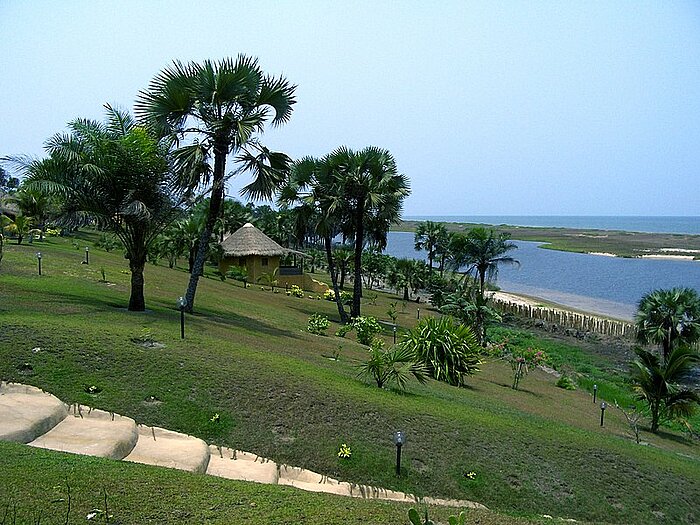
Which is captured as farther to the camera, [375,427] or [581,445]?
[581,445]

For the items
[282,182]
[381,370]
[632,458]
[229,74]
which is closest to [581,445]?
[632,458]

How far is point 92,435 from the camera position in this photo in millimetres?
7680

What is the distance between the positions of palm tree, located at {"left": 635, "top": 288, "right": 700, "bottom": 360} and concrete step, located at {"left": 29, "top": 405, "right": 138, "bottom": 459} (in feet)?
81.1

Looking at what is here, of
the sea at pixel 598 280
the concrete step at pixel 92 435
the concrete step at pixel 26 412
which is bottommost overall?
the sea at pixel 598 280

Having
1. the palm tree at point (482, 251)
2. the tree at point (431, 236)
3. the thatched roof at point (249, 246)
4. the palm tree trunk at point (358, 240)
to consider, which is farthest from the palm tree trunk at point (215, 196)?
the tree at point (431, 236)

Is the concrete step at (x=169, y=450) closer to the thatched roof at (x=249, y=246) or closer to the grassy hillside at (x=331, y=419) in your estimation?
the grassy hillside at (x=331, y=419)

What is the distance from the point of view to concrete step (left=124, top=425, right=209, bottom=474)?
7.37 m

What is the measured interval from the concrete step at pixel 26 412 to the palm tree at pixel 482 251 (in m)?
23.0

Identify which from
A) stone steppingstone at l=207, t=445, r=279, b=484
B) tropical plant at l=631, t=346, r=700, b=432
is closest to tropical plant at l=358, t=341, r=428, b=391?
stone steppingstone at l=207, t=445, r=279, b=484

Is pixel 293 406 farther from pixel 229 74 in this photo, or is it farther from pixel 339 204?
pixel 339 204

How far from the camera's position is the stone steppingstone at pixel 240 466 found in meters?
7.61

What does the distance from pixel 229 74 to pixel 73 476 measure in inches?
509

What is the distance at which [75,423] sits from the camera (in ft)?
26.7

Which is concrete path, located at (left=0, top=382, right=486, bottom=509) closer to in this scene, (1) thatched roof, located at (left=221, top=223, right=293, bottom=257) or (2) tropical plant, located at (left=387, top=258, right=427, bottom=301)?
(1) thatched roof, located at (left=221, top=223, right=293, bottom=257)
